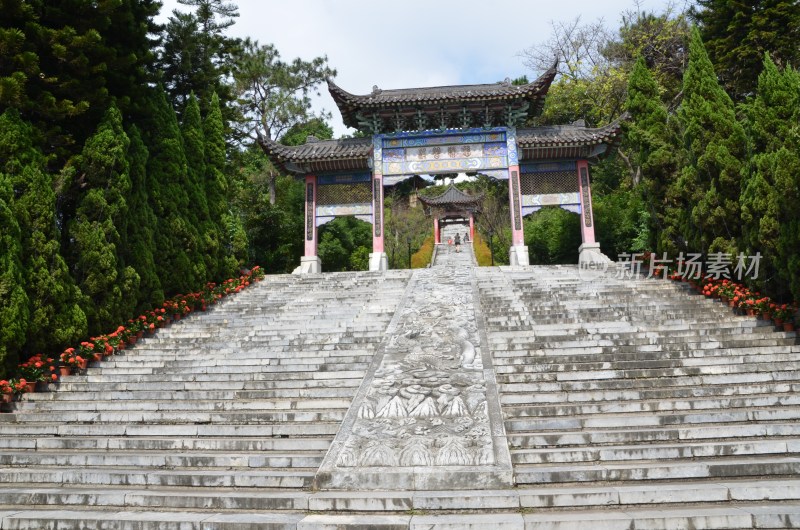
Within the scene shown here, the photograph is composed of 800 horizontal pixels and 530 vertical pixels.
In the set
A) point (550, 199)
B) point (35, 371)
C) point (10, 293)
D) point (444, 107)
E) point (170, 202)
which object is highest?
point (444, 107)

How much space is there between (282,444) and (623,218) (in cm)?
1524

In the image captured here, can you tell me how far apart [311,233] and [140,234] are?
7.37 metres

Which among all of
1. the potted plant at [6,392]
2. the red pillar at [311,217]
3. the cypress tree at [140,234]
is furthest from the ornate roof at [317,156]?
the potted plant at [6,392]

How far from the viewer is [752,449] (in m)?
4.42

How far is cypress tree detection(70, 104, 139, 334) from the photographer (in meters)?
8.12

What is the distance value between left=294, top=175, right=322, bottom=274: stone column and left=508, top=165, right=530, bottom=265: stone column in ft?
19.5

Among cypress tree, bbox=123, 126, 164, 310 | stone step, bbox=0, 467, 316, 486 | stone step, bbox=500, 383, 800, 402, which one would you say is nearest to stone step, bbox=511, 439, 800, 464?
stone step, bbox=500, 383, 800, 402

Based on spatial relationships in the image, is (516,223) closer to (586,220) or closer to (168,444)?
(586,220)

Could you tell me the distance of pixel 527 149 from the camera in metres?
16.0

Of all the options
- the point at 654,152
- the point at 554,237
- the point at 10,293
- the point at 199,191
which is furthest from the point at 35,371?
the point at 554,237

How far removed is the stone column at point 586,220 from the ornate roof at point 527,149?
53 centimetres

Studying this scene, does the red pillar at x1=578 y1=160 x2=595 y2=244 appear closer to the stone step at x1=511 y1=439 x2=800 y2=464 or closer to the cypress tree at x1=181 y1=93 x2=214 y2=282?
the cypress tree at x1=181 y1=93 x2=214 y2=282

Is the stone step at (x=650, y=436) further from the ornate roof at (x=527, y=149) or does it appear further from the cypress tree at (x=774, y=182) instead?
the ornate roof at (x=527, y=149)

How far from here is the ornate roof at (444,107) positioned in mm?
16094
